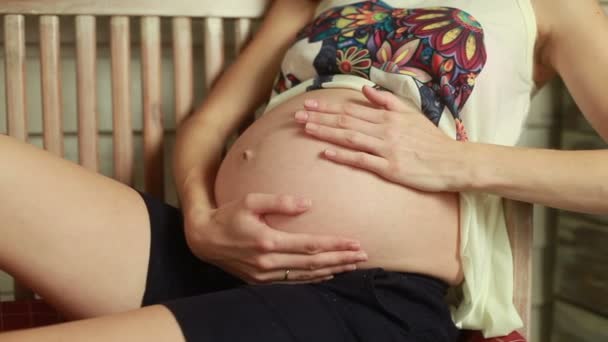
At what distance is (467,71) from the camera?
95 centimetres

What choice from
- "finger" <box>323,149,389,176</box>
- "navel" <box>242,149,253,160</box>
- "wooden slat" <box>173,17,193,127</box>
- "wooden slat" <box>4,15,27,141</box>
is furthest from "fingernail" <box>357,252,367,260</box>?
"wooden slat" <box>4,15,27,141</box>

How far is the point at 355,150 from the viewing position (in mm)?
880

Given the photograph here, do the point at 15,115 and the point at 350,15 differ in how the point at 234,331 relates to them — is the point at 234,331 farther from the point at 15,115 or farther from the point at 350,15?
the point at 15,115

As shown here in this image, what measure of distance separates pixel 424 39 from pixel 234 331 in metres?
0.51

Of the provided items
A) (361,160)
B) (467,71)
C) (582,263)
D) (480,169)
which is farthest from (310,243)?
(582,263)

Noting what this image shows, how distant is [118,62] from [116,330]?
0.64m

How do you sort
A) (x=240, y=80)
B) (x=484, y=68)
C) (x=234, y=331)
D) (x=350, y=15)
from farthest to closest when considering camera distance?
(x=240, y=80), (x=350, y=15), (x=484, y=68), (x=234, y=331)

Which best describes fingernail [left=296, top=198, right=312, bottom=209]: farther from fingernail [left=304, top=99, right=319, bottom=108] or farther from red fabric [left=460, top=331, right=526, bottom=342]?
red fabric [left=460, top=331, right=526, bottom=342]

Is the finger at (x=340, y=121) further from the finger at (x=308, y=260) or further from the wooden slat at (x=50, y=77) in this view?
the wooden slat at (x=50, y=77)

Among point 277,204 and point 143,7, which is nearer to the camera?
point 277,204

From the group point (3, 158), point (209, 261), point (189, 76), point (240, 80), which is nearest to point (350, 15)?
point (240, 80)

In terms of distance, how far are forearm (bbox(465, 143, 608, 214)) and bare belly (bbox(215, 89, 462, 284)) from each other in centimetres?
7

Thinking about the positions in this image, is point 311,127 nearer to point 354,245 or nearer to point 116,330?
point 354,245

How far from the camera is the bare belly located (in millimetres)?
848
